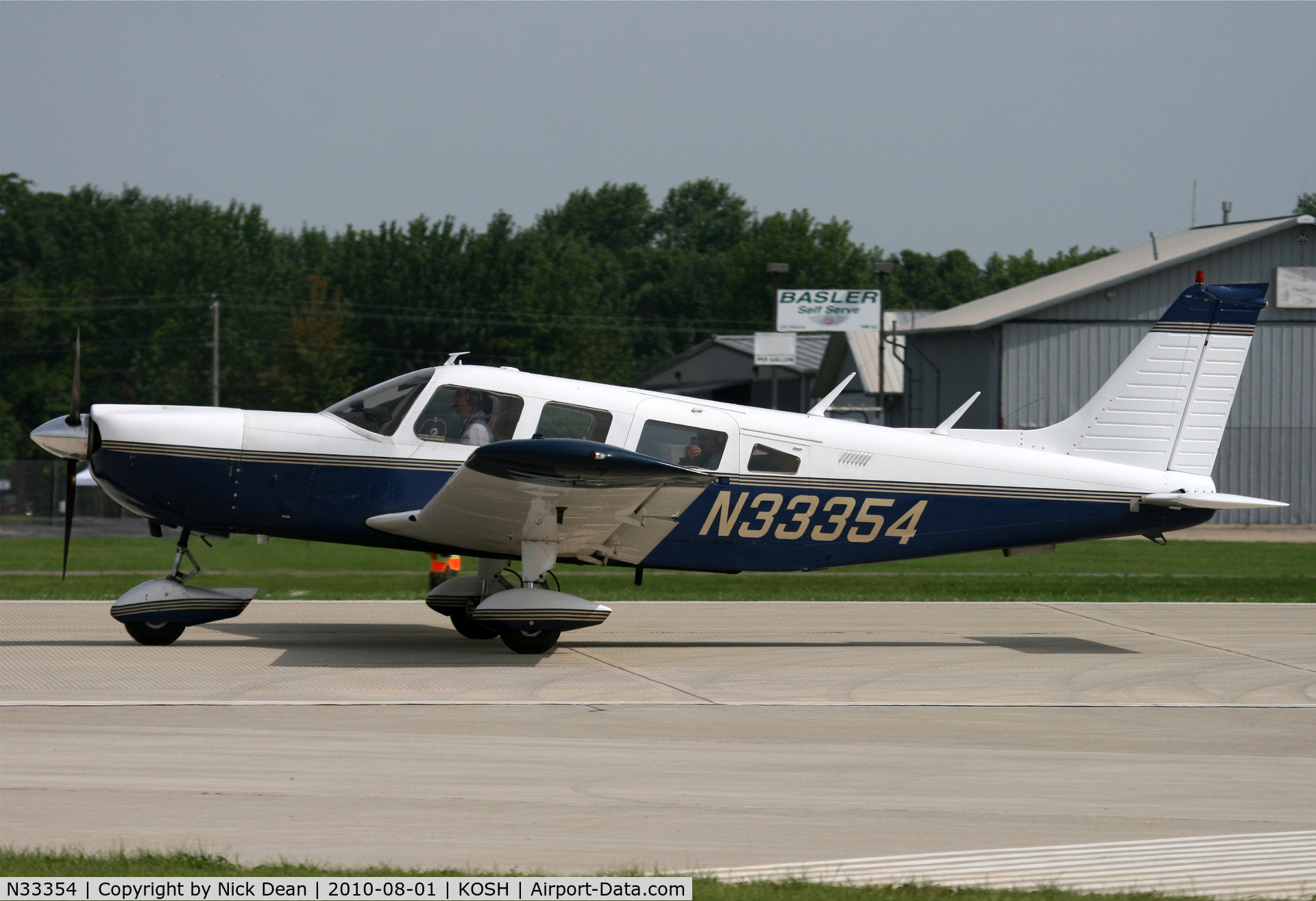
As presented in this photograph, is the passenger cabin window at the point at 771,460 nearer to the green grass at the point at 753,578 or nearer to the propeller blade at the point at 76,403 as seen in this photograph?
the green grass at the point at 753,578

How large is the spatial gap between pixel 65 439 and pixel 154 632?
68.6 inches

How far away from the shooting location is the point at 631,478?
9.23m

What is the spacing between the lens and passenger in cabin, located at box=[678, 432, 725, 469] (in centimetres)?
1055

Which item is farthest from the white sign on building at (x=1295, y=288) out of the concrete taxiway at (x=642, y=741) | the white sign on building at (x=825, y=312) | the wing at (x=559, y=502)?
the wing at (x=559, y=502)

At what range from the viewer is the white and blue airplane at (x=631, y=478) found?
33.0 feet

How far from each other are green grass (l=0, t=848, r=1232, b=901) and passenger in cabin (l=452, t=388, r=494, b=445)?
579 centimetres

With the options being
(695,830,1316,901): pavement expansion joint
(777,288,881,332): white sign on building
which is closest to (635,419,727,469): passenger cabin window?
(695,830,1316,901): pavement expansion joint

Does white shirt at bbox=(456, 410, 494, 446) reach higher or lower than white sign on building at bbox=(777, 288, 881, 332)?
lower

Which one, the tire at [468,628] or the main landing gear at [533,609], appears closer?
the main landing gear at [533,609]

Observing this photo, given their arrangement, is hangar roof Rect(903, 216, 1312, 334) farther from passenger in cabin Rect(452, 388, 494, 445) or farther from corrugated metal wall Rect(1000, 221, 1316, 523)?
passenger in cabin Rect(452, 388, 494, 445)

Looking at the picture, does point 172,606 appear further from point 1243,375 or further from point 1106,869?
point 1243,375

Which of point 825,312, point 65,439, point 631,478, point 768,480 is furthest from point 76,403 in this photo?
point 825,312

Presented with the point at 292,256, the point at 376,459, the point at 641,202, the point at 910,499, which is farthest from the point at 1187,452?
the point at 641,202

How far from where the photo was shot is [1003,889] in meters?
4.79
